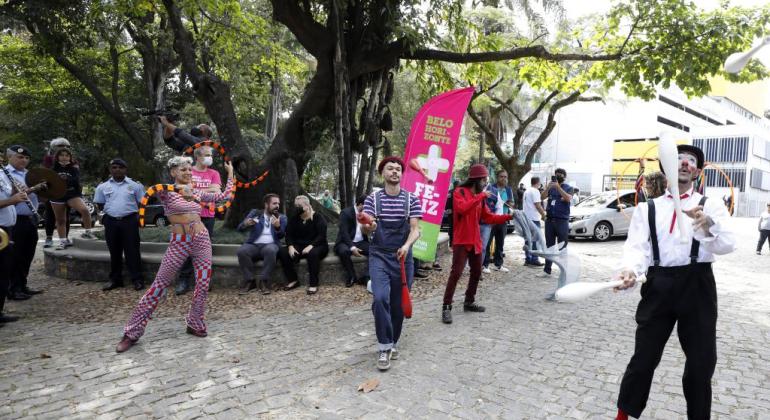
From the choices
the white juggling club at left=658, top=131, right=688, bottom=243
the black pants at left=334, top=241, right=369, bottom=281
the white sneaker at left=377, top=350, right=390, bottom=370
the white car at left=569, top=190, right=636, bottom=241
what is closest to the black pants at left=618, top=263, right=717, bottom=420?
the white juggling club at left=658, top=131, right=688, bottom=243

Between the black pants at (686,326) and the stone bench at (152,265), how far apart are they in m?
5.21

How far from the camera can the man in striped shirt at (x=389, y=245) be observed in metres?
4.22

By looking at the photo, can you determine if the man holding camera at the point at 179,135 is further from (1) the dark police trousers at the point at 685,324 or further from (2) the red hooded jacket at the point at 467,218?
(1) the dark police trousers at the point at 685,324

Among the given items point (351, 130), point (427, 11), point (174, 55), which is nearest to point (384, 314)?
point (351, 130)

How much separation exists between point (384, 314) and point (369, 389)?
27.0 inches

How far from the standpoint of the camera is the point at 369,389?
12.3 ft

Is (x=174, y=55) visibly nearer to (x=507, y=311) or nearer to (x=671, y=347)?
(x=507, y=311)

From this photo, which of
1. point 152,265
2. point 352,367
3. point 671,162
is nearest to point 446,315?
point 352,367

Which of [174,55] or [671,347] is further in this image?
[174,55]

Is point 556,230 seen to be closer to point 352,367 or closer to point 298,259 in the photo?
point 298,259

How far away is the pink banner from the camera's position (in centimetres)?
803

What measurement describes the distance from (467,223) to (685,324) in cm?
307

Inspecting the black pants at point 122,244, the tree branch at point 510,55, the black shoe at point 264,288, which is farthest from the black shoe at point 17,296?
the tree branch at point 510,55

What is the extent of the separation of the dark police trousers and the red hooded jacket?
2.81m
